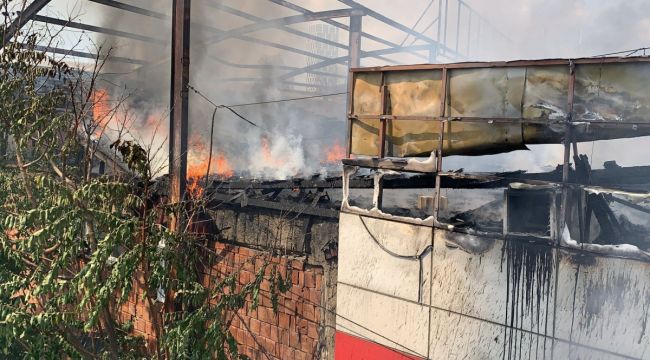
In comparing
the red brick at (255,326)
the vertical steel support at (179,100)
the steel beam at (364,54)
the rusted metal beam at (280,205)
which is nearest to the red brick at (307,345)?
the red brick at (255,326)

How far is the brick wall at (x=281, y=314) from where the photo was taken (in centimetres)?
588

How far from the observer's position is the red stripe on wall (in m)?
4.87

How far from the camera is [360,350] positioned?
5203 millimetres

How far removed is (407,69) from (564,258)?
2.38 m

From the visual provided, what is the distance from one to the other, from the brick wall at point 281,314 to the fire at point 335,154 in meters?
6.43

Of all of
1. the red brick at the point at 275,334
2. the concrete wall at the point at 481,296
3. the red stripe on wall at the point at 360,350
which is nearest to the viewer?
the concrete wall at the point at 481,296

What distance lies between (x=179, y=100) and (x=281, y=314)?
3383 millimetres

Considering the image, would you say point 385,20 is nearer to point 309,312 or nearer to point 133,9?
point 133,9

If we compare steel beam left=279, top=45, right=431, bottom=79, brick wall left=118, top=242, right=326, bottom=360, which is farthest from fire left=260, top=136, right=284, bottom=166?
brick wall left=118, top=242, right=326, bottom=360

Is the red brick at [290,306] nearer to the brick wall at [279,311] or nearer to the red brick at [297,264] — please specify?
the brick wall at [279,311]

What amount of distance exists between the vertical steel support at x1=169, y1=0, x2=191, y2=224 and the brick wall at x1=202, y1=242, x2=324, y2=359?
3.72 ft

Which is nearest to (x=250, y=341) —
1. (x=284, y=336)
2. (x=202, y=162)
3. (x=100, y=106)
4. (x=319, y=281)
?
(x=284, y=336)

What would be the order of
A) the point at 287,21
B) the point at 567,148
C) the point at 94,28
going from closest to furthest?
the point at 567,148 → the point at 94,28 → the point at 287,21

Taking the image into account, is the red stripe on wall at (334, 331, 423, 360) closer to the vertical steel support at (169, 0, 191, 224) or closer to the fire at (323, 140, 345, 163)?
the vertical steel support at (169, 0, 191, 224)
